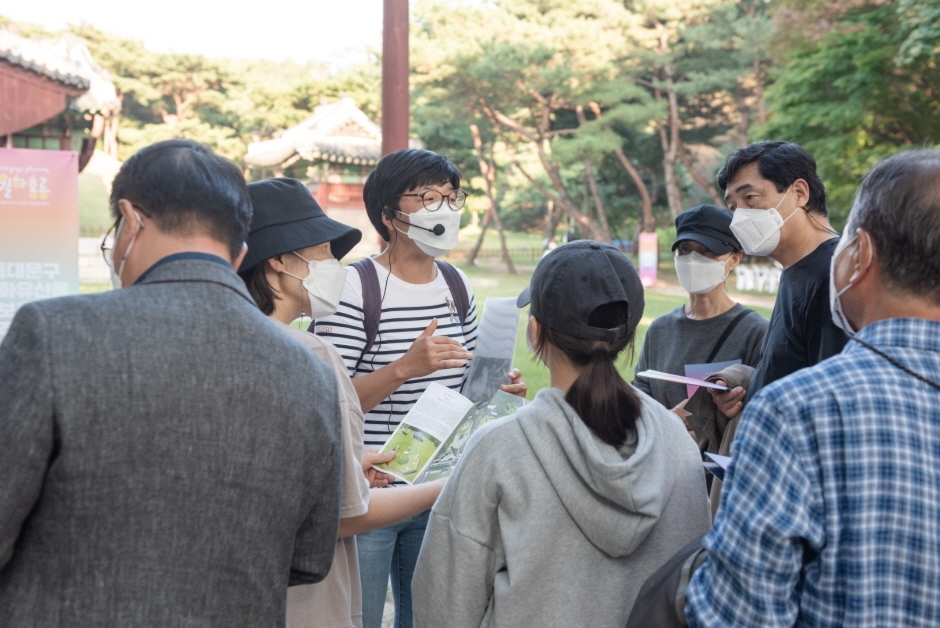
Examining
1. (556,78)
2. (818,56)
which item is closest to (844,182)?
(818,56)

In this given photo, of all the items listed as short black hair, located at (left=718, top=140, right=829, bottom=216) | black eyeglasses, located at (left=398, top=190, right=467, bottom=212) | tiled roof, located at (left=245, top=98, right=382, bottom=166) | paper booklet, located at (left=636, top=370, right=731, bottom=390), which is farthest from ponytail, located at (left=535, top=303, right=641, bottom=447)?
tiled roof, located at (left=245, top=98, right=382, bottom=166)

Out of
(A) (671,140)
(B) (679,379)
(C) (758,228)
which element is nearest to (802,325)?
(B) (679,379)

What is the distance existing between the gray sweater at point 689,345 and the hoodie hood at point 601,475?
1.42 m

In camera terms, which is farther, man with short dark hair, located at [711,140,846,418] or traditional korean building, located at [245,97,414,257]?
traditional korean building, located at [245,97,414,257]

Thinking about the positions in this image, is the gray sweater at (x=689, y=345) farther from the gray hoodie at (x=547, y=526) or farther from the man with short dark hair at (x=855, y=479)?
the man with short dark hair at (x=855, y=479)

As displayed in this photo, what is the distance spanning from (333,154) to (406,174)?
2169 centimetres

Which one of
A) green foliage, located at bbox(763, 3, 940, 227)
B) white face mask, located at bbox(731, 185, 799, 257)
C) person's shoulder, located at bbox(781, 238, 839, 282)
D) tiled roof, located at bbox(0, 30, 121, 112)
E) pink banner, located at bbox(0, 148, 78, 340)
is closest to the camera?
person's shoulder, located at bbox(781, 238, 839, 282)

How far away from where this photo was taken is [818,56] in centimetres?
1509

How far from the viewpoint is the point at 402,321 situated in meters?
2.47

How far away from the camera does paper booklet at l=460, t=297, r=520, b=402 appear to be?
2.45m

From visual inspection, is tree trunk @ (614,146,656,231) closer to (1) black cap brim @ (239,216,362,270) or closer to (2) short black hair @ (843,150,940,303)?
(1) black cap brim @ (239,216,362,270)

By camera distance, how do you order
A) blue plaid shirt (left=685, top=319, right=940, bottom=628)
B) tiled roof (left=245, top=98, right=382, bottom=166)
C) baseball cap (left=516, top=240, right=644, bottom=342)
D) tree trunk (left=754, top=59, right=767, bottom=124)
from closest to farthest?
blue plaid shirt (left=685, top=319, right=940, bottom=628)
baseball cap (left=516, top=240, right=644, bottom=342)
tree trunk (left=754, top=59, right=767, bottom=124)
tiled roof (left=245, top=98, right=382, bottom=166)

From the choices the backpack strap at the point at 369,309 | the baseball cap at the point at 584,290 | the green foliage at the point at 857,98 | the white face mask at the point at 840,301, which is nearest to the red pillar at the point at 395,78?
the backpack strap at the point at 369,309

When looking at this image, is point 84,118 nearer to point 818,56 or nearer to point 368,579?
point 818,56
